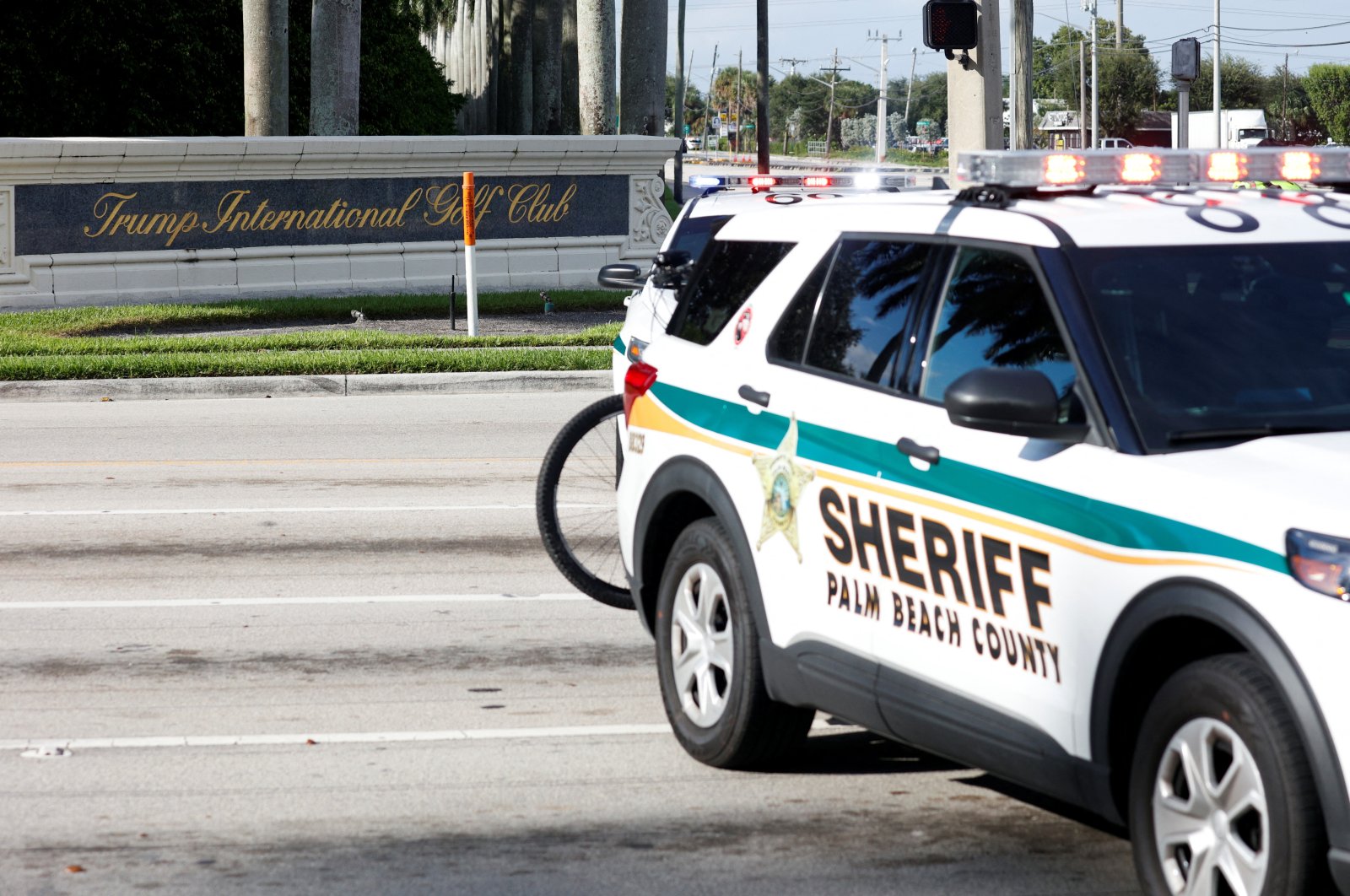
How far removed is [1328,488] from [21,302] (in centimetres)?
→ 1962

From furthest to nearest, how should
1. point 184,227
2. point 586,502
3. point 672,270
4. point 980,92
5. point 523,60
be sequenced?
point 523,60, point 184,227, point 980,92, point 672,270, point 586,502

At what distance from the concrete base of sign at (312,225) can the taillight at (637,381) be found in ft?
53.0

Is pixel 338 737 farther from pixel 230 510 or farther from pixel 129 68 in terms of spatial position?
pixel 129 68

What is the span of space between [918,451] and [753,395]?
0.95 meters

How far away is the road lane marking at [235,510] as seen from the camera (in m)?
10.7

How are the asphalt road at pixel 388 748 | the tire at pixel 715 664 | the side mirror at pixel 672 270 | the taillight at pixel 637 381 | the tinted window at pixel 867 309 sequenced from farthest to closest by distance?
the side mirror at pixel 672 270
the taillight at pixel 637 381
the tire at pixel 715 664
the tinted window at pixel 867 309
the asphalt road at pixel 388 748

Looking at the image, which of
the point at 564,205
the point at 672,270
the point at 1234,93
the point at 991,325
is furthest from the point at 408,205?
the point at 1234,93

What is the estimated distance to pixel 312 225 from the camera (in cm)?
2305

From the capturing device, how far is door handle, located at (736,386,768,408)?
5645 mm

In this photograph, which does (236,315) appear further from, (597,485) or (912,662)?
(912,662)

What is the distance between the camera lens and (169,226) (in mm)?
22188

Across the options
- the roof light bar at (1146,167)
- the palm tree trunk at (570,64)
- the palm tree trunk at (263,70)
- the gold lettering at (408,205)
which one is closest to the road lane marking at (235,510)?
the roof light bar at (1146,167)

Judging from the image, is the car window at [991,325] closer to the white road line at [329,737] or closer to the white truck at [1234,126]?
the white road line at [329,737]

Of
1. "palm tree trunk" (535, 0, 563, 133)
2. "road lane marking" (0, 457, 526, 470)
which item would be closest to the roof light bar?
"road lane marking" (0, 457, 526, 470)
